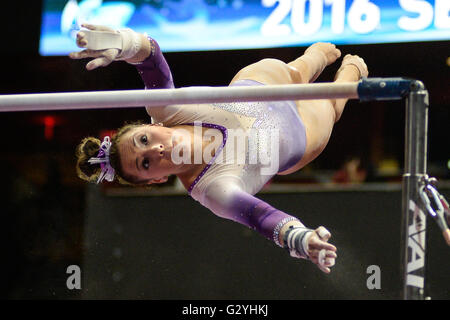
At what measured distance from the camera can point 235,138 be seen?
1.70 meters

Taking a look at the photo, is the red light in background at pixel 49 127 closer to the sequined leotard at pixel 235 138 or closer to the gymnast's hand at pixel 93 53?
the sequined leotard at pixel 235 138

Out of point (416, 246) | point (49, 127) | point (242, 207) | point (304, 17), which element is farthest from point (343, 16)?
point (49, 127)

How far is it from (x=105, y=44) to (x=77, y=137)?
0.76 metres

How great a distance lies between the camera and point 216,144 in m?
1.69

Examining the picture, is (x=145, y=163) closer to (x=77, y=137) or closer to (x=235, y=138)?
(x=235, y=138)

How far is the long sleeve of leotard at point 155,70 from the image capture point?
159 centimetres

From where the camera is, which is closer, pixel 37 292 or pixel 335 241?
pixel 335 241

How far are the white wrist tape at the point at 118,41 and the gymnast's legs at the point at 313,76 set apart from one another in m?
0.42

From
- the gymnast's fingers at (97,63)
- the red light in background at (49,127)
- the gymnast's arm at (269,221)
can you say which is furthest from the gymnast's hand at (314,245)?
the red light in background at (49,127)

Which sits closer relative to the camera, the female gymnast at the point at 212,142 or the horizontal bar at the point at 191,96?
the horizontal bar at the point at 191,96

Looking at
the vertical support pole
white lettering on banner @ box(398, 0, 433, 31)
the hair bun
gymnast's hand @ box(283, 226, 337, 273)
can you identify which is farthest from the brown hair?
white lettering on banner @ box(398, 0, 433, 31)
